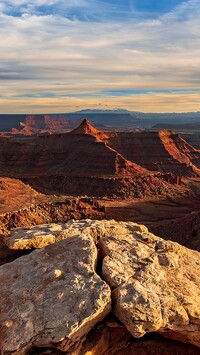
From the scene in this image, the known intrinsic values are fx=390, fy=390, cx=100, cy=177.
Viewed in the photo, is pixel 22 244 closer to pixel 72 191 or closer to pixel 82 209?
pixel 82 209

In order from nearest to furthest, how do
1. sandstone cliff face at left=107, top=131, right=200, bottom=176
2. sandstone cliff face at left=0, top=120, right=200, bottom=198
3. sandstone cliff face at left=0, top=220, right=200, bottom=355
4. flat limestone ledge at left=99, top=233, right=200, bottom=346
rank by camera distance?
sandstone cliff face at left=0, top=220, right=200, bottom=355, flat limestone ledge at left=99, top=233, right=200, bottom=346, sandstone cliff face at left=0, top=120, right=200, bottom=198, sandstone cliff face at left=107, top=131, right=200, bottom=176

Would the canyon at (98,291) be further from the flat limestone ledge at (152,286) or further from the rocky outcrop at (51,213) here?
the rocky outcrop at (51,213)

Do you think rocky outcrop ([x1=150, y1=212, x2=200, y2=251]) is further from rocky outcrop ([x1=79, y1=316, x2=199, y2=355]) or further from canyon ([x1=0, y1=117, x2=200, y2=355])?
rocky outcrop ([x1=79, y1=316, x2=199, y2=355])

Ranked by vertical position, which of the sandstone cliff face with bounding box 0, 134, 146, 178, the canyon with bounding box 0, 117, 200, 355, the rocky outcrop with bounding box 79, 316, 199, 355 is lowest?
the sandstone cliff face with bounding box 0, 134, 146, 178

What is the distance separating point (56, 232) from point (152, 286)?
18.3 ft

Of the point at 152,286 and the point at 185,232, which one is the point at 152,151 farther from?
the point at 152,286

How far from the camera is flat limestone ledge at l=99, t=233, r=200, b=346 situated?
12586 millimetres

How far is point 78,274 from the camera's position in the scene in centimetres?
1375

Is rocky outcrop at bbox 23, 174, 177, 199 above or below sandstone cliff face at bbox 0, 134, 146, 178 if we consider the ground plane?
below

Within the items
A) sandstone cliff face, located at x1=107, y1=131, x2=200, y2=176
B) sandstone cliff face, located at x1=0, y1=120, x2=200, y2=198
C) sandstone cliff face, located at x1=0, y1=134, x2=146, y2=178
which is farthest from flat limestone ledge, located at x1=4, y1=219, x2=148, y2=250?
sandstone cliff face, located at x1=107, y1=131, x2=200, y2=176

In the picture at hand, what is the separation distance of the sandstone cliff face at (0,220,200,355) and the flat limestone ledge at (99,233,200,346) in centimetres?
3

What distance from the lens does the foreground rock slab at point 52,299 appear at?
1196cm

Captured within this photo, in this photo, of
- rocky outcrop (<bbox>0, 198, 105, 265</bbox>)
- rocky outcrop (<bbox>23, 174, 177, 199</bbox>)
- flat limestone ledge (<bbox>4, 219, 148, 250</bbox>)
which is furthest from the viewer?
rocky outcrop (<bbox>23, 174, 177, 199</bbox>)

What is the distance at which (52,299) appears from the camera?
12797 millimetres
